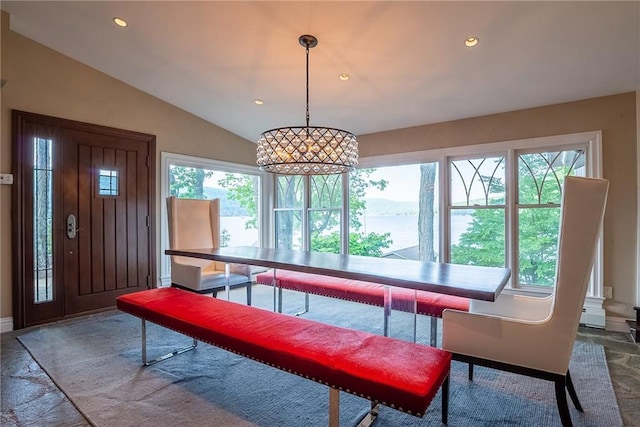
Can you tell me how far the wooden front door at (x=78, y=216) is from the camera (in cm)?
338

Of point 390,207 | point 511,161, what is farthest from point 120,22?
point 511,161

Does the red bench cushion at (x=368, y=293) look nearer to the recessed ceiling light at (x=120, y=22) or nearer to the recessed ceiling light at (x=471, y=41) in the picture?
the recessed ceiling light at (x=471, y=41)

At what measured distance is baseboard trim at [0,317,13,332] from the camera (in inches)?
127

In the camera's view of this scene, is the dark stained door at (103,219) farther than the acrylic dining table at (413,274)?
Yes

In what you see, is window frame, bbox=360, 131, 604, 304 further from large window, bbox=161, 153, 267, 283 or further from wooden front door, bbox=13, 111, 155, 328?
wooden front door, bbox=13, 111, 155, 328

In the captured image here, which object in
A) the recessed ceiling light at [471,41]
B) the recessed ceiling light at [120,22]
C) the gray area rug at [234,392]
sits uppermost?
the recessed ceiling light at [120,22]

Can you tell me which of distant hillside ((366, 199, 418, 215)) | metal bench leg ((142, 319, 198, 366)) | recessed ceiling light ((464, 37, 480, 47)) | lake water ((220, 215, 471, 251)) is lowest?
metal bench leg ((142, 319, 198, 366))

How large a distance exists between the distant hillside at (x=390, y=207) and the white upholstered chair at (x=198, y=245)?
2.25m

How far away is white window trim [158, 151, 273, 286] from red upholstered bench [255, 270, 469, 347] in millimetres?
1670

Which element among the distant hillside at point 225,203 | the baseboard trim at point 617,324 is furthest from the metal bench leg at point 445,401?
the distant hillside at point 225,203

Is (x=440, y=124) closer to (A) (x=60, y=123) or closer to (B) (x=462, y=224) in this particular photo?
(B) (x=462, y=224)

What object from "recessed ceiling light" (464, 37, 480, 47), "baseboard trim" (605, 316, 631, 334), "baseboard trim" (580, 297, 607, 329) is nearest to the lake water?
"baseboard trim" (580, 297, 607, 329)

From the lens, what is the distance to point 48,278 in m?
3.54

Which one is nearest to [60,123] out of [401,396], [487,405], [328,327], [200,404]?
[200,404]
